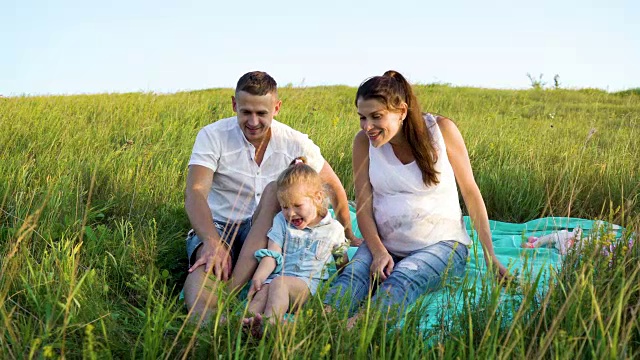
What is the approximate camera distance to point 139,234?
433 cm

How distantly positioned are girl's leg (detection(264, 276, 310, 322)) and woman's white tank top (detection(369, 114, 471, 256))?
67cm

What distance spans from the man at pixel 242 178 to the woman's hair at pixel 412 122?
0.67 metres

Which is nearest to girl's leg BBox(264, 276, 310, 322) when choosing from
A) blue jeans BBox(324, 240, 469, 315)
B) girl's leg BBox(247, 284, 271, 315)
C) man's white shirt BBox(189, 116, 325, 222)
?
girl's leg BBox(247, 284, 271, 315)

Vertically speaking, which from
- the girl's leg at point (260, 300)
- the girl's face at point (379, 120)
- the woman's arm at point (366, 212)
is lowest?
the girl's leg at point (260, 300)

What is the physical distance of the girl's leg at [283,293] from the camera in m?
3.22

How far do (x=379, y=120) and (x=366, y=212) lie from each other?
55 centimetres

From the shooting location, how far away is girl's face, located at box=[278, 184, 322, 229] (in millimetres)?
3674

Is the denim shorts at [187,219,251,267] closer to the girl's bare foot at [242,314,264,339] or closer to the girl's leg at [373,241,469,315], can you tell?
the girl's leg at [373,241,469,315]

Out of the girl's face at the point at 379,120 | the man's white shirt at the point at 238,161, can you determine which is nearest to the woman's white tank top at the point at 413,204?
the girl's face at the point at 379,120

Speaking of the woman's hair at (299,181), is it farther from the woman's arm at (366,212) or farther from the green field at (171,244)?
the green field at (171,244)

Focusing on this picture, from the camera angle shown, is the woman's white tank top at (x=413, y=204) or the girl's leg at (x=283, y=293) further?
the woman's white tank top at (x=413, y=204)

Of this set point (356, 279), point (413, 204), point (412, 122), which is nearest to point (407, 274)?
point (356, 279)

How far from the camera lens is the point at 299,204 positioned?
145 inches

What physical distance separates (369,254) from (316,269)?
0.32 m
